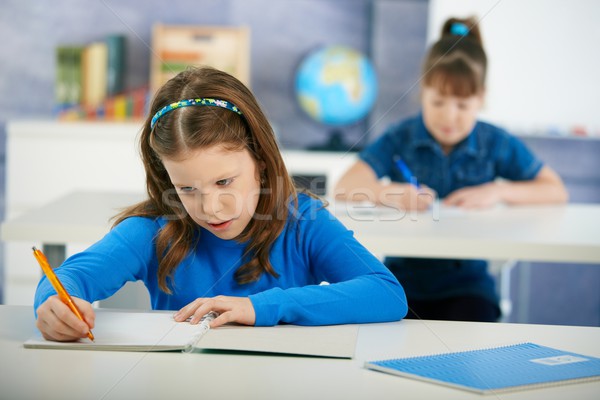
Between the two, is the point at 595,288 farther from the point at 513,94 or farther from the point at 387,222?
the point at 387,222

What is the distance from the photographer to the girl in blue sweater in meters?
1.15

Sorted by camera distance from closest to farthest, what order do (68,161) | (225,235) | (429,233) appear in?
(225,235) < (429,233) < (68,161)

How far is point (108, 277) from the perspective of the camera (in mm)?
1253

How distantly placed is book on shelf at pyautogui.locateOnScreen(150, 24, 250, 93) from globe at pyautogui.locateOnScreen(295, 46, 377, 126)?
1.04 ft

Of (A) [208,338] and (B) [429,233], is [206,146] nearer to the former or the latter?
(A) [208,338]

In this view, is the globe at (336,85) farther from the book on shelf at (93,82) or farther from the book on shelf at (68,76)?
the book on shelf at (68,76)

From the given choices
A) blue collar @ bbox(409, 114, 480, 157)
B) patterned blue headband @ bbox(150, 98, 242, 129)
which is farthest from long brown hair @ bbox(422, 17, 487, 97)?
patterned blue headband @ bbox(150, 98, 242, 129)

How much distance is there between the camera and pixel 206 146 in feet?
4.07

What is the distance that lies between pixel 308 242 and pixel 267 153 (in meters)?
0.17

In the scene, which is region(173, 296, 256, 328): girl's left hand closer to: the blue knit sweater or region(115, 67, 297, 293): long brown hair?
the blue knit sweater

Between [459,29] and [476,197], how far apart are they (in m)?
0.54

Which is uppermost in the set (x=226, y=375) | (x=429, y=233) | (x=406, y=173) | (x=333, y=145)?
(x=333, y=145)

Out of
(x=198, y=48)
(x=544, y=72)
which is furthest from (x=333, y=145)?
(x=544, y=72)

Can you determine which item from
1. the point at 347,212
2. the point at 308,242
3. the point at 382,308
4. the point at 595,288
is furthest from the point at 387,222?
the point at 595,288
